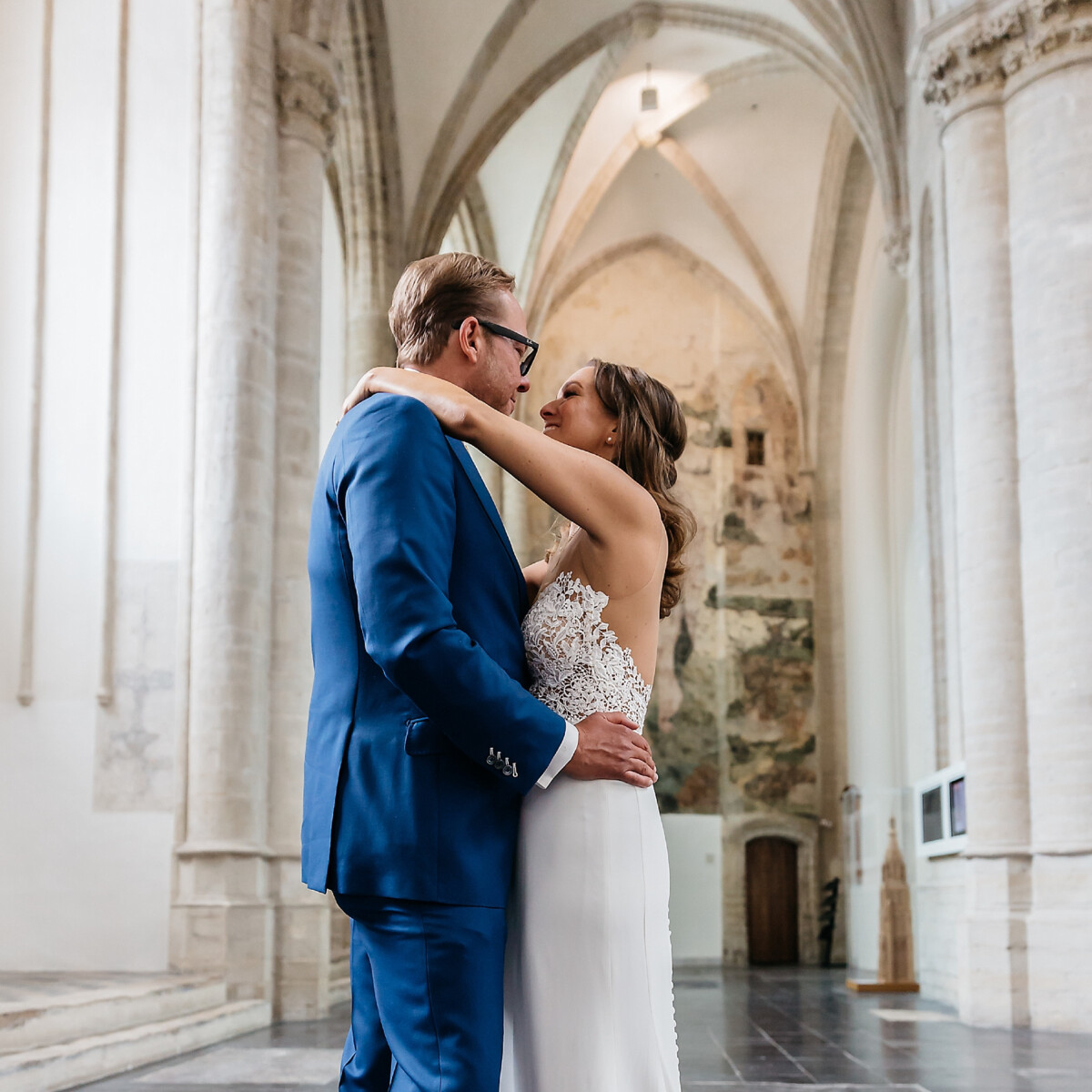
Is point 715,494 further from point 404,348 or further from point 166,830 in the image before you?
point 404,348

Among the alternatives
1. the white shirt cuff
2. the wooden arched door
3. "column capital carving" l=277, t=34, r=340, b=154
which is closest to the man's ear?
the white shirt cuff

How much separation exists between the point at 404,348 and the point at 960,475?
913cm

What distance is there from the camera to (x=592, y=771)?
→ 2176 millimetres

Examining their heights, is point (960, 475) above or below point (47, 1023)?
above

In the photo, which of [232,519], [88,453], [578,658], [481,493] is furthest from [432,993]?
[88,453]

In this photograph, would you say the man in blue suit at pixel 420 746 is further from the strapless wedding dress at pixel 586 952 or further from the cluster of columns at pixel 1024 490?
the cluster of columns at pixel 1024 490

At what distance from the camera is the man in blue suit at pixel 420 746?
6.56 feet

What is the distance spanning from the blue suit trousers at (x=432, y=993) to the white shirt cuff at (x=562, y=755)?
0.20 m

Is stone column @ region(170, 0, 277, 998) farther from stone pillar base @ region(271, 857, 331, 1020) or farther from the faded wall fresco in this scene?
the faded wall fresco

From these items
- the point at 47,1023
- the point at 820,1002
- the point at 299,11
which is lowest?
the point at 820,1002

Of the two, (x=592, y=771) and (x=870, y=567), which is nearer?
(x=592, y=771)

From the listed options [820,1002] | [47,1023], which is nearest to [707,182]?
[820,1002]

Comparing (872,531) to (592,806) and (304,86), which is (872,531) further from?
(592,806)

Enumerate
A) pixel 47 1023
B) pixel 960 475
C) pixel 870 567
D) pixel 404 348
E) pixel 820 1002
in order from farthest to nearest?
1. pixel 870 567
2. pixel 820 1002
3. pixel 960 475
4. pixel 47 1023
5. pixel 404 348
